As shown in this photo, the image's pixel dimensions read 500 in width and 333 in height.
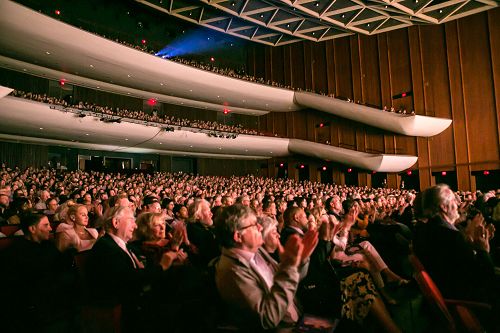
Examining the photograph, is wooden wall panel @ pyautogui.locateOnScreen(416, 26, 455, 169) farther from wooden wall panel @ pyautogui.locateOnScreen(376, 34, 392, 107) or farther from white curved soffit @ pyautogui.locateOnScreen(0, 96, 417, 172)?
wooden wall panel @ pyautogui.locateOnScreen(376, 34, 392, 107)

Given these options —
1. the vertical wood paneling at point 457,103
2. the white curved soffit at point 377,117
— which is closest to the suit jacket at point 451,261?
the white curved soffit at point 377,117

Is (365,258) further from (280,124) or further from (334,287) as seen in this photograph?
(280,124)

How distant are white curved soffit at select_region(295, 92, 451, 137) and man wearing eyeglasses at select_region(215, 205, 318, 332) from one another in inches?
544

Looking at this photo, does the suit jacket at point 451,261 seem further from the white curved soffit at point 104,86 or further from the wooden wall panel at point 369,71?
the wooden wall panel at point 369,71

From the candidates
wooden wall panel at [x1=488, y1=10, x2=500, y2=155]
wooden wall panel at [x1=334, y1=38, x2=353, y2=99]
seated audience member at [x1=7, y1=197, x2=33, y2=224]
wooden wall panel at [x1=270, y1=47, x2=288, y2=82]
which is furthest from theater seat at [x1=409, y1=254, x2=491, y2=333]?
wooden wall panel at [x1=270, y1=47, x2=288, y2=82]

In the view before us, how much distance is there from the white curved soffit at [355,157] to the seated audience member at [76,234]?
43.6 feet

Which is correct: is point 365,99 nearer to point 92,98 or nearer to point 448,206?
point 92,98

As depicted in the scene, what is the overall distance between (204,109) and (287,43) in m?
5.98

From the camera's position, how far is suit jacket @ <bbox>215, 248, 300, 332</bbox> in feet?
4.16

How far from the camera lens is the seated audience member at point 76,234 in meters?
2.43

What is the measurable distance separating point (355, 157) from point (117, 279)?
14.7 metres

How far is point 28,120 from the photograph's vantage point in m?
10.9

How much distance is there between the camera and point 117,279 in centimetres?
171

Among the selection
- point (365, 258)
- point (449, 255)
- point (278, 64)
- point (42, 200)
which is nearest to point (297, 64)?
point (278, 64)
